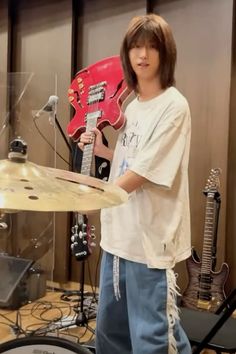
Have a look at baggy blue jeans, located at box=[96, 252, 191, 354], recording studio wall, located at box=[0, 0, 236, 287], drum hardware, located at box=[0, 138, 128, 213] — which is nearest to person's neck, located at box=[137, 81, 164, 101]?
baggy blue jeans, located at box=[96, 252, 191, 354]

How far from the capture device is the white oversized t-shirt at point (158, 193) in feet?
4.60

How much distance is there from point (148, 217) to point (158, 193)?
Result: 84mm

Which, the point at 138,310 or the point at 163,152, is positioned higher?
the point at 163,152

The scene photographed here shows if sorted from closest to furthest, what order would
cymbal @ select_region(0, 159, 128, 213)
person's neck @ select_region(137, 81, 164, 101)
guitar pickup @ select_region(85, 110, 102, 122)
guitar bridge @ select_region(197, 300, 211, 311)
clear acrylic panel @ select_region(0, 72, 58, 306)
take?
cymbal @ select_region(0, 159, 128, 213) → person's neck @ select_region(137, 81, 164, 101) → guitar pickup @ select_region(85, 110, 102, 122) → guitar bridge @ select_region(197, 300, 211, 311) → clear acrylic panel @ select_region(0, 72, 58, 306)

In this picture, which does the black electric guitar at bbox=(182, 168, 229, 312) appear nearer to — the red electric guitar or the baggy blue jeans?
the red electric guitar

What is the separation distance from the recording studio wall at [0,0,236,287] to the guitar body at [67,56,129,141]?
101 cm

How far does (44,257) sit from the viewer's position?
315 cm

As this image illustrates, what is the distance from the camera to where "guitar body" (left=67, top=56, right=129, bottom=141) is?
1.72 metres

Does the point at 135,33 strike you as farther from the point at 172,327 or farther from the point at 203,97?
the point at 203,97

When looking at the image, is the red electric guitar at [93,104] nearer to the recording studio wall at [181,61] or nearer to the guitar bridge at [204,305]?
the guitar bridge at [204,305]

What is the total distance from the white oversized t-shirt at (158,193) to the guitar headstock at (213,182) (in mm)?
1176

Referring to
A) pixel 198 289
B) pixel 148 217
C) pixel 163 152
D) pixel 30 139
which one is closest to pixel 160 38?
pixel 163 152

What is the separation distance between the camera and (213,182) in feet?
8.71

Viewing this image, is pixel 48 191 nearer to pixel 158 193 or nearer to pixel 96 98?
pixel 158 193
